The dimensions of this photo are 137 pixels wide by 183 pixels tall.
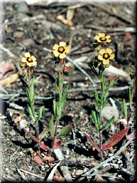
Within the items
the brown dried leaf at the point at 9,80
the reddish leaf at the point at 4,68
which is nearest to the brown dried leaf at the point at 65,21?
the reddish leaf at the point at 4,68

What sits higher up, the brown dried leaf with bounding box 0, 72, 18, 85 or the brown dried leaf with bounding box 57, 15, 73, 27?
the brown dried leaf with bounding box 57, 15, 73, 27

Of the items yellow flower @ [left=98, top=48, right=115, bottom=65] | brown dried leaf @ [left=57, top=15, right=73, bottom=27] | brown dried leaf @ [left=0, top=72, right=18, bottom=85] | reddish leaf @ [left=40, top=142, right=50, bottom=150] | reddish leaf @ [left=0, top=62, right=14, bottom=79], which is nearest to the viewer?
yellow flower @ [left=98, top=48, right=115, bottom=65]

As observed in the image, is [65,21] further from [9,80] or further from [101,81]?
[101,81]

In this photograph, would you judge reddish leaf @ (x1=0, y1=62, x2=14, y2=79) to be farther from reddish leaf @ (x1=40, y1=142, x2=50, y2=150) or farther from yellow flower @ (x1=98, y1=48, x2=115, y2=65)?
yellow flower @ (x1=98, y1=48, x2=115, y2=65)

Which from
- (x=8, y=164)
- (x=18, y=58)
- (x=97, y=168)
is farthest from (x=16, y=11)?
(x=97, y=168)

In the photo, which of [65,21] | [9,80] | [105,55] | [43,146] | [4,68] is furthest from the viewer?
[65,21]

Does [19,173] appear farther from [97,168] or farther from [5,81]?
[5,81]

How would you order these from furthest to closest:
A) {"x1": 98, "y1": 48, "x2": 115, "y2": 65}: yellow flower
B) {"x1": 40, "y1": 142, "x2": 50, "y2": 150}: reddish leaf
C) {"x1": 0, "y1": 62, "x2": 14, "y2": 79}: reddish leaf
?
{"x1": 0, "y1": 62, "x2": 14, "y2": 79}: reddish leaf → {"x1": 40, "y1": 142, "x2": 50, "y2": 150}: reddish leaf → {"x1": 98, "y1": 48, "x2": 115, "y2": 65}: yellow flower

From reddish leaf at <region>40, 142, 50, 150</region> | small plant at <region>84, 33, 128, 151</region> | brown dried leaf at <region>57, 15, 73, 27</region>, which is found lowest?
reddish leaf at <region>40, 142, 50, 150</region>

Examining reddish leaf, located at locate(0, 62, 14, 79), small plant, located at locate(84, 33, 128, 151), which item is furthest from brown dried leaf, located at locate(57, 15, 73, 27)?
small plant, located at locate(84, 33, 128, 151)

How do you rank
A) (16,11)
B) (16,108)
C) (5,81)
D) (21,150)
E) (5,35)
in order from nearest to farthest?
(21,150) → (16,108) → (5,81) → (5,35) → (16,11)

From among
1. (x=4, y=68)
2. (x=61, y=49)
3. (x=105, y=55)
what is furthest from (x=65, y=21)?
(x=105, y=55)
